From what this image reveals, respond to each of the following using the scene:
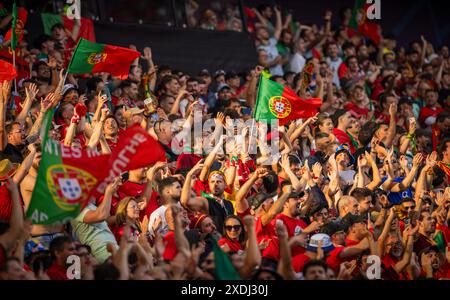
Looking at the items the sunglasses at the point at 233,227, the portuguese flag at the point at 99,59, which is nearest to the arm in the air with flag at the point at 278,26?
the portuguese flag at the point at 99,59

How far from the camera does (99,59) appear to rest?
40.8ft

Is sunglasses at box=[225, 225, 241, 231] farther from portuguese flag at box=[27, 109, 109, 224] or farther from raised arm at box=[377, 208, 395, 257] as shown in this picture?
portuguese flag at box=[27, 109, 109, 224]

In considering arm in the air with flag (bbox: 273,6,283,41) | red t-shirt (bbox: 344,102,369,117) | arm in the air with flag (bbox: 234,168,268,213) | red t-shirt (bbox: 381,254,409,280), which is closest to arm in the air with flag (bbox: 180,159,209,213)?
arm in the air with flag (bbox: 234,168,268,213)

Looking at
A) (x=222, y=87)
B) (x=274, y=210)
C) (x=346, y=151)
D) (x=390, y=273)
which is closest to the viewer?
(x=274, y=210)

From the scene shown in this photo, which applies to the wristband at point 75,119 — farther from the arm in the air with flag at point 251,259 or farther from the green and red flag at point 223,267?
the green and red flag at point 223,267

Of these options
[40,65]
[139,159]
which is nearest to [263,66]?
[40,65]

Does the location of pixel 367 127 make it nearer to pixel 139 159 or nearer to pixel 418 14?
pixel 139 159

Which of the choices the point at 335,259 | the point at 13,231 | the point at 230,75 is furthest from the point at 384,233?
the point at 230,75

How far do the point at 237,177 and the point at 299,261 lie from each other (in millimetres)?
2378

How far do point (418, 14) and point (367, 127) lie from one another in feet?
26.0

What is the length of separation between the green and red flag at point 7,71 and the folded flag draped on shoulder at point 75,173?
10.4 feet

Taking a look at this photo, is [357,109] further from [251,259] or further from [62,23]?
[251,259]

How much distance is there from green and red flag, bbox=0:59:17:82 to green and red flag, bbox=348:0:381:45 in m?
7.80

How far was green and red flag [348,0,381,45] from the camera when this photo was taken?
58.3 ft
